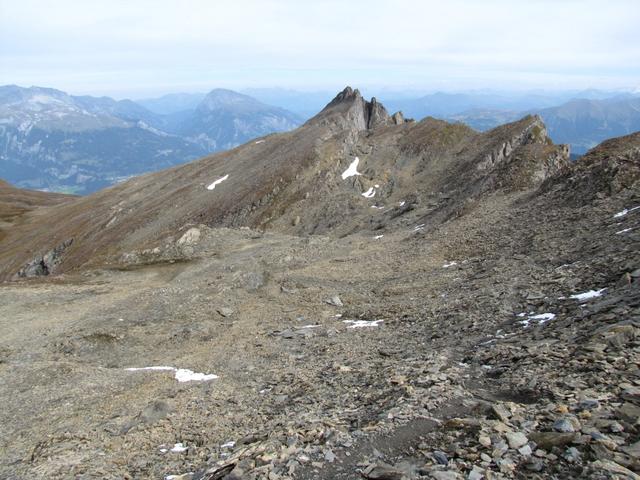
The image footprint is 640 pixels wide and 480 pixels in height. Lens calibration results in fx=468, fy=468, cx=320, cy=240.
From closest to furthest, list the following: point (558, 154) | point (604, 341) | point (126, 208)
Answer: point (604, 341) < point (558, 154) < point (126, 208)

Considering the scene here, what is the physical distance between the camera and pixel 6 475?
14.8 metres

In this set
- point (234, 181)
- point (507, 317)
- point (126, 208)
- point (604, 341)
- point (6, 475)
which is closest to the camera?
point (604, 341)

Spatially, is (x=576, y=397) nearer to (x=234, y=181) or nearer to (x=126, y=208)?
(x=234, y=181)

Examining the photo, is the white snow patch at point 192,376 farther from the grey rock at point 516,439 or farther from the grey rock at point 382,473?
the grey rock at point 516,439

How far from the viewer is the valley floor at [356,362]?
10836 millimetres

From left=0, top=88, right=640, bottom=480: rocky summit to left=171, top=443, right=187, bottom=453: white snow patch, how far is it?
6 cm

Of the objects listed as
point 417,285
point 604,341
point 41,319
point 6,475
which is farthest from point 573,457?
point 41,319

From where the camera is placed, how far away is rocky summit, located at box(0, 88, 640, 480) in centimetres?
1102

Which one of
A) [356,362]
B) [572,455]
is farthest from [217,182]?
[572,455]

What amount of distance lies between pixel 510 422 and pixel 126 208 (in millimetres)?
98352

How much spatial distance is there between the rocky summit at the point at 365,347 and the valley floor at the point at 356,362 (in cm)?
9

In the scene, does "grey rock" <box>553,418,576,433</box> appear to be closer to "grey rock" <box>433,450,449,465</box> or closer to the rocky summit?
the rocky summit

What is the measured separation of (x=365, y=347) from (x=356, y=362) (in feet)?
6.50

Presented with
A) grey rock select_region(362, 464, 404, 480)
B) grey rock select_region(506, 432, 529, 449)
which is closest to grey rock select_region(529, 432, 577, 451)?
grey rock select_region(506, 432, 529, 449)
